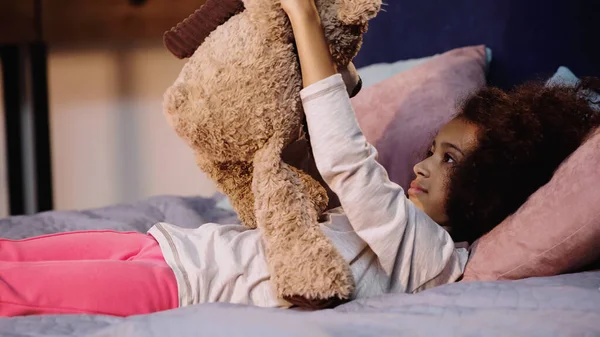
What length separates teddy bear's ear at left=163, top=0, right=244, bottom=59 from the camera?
0.91 metres

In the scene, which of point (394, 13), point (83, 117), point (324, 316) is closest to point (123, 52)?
point (83, 117)

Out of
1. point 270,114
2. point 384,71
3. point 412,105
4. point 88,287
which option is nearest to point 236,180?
point 270,114

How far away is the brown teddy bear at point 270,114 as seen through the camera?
0.84 metres

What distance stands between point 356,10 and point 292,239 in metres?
0.29

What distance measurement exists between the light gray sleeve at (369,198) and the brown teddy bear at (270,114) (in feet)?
0.13

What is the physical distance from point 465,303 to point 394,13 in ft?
3.81

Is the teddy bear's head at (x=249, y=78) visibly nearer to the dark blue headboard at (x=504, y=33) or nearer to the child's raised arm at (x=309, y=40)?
the child's raised arm at (x=309, y=40)

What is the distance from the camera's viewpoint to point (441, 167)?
1.12 metres

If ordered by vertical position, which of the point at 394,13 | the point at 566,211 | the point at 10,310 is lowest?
the point at 10,310

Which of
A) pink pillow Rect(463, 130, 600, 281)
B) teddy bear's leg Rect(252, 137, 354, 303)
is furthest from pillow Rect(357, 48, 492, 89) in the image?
teddy bear's leg Rect(252, 137, 354, 303)

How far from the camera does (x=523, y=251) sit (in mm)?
959

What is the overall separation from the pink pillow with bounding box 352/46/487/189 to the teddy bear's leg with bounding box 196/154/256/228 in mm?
441

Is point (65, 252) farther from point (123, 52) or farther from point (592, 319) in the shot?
→ point (123, 52)

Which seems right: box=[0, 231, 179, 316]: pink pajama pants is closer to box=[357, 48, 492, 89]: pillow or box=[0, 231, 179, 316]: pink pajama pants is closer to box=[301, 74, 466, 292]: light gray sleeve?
box=[301, 74, 466, 292]: light gray sleeve
